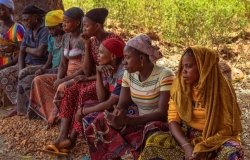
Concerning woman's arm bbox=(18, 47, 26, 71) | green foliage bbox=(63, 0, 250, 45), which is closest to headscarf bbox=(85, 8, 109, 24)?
woman's arm bbox=(18, 47, 26, 71)

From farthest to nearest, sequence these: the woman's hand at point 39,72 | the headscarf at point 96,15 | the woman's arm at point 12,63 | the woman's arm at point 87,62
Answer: the woman's arm at point 12,63 < the woman's hand at point 39,72 < the woman's arm at point 87,62 < the headscarf at point 96,15

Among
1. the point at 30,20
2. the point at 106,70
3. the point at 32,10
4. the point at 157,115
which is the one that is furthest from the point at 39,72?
the point at 157,115

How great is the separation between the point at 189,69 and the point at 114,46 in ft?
3.54

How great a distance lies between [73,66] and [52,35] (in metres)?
0.61

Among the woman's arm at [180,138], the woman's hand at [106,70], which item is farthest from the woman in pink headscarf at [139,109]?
the woman's hand at [106,70]

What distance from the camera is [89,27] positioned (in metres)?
4.85

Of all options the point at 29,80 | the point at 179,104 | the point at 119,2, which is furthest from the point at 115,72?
the point at 119,2

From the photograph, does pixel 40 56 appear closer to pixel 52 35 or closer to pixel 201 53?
pixel 52 35

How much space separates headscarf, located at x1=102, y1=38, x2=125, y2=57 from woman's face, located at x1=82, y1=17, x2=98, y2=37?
40 cm

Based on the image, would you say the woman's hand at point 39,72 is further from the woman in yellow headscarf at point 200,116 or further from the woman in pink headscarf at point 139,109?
the woman in yellow headscarf at point 200,116

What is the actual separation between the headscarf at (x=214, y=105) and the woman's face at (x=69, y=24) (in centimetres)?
202

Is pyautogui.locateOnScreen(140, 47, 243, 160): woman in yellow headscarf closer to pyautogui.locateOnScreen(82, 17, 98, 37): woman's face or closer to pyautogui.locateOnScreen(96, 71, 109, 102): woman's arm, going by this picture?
pyautogui.locateOnScreen(96, 71, 109, 102): woman's arm

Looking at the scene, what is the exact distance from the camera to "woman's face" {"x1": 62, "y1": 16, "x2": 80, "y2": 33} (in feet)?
17.1

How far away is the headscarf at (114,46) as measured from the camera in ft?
14.6
